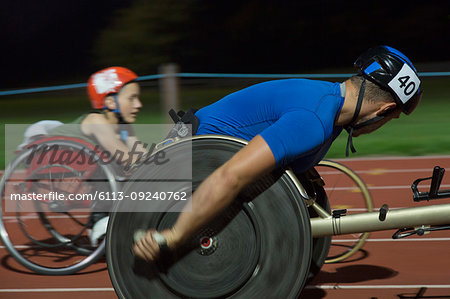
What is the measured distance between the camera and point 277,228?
294 cm

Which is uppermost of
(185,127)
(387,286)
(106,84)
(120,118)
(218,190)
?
(106,84)

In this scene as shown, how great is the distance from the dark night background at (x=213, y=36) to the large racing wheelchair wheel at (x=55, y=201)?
21.9m

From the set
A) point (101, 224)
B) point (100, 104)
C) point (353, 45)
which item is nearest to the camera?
point (101, 224)

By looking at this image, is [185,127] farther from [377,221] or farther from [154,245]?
[377,221]

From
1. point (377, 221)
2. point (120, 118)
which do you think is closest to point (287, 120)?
point (377, 221)

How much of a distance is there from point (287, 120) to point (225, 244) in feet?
2.10

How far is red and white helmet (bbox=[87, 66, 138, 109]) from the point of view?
464 centimetres

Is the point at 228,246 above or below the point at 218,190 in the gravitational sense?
below

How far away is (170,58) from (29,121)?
44.3 ft

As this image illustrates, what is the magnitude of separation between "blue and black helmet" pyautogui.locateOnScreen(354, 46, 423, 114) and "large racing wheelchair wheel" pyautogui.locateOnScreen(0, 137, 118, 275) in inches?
77.0

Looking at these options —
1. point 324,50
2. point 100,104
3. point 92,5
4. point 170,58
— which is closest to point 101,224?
point 100,104

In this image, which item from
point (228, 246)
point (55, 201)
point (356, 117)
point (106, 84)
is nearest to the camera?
point (228, 246)

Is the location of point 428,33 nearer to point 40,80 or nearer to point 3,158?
point 40,80

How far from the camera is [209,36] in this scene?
30.0 m
